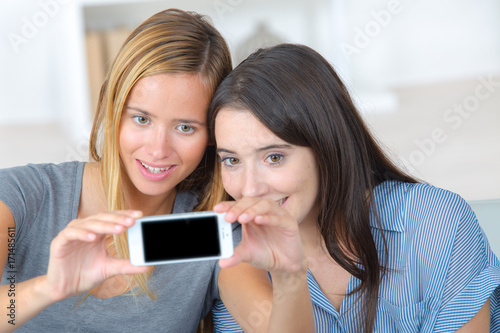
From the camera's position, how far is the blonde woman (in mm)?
1400

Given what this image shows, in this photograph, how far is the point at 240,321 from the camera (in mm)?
1373

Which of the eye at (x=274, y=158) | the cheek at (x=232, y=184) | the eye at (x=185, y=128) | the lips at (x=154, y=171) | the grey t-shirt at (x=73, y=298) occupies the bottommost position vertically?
the grey t-shirt at (x=73, y=298)

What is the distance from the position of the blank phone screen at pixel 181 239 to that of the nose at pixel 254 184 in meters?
0.34

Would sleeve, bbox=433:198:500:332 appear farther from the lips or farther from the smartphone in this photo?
the lips

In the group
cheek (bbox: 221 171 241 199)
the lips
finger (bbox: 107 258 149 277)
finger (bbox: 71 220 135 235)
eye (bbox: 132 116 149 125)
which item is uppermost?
eye (bbox: 132 116 149 125)

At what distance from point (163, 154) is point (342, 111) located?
453 mm

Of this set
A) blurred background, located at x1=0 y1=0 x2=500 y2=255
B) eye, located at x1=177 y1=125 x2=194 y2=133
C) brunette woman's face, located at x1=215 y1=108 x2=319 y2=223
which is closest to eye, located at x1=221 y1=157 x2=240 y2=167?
brunette woman's face, located at x1=215 y1=108 x2=319 y2=223

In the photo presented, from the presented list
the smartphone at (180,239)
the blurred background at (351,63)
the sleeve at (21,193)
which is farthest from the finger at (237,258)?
the blurred background at (351,63)

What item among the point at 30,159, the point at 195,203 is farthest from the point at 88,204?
the point at 30,159

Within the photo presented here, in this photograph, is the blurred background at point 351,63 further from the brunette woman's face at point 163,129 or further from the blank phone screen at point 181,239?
the blank phone screen at point 181,239

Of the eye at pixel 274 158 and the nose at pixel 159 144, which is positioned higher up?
the nose at pixel 159 144

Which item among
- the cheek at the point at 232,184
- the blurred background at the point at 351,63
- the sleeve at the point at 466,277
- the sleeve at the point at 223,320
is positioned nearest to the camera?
the sleeve at the point at 466,277

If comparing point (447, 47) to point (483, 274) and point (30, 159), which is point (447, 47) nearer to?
point (30, 159)

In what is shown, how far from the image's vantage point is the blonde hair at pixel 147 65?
1.41m
